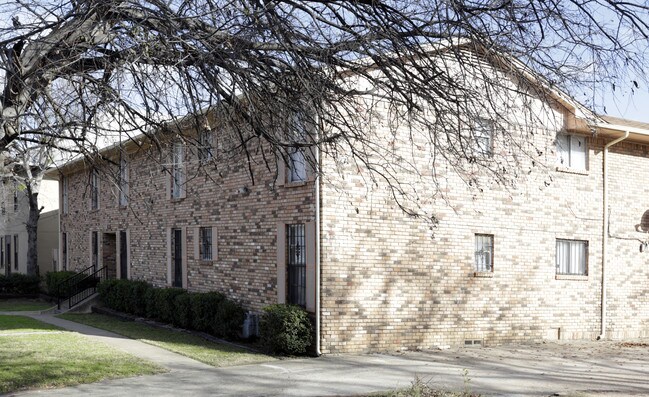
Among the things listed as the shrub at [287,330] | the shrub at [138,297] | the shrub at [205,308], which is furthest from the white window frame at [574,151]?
the shrub at [138,297]

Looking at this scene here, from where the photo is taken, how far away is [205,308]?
60.3 feet

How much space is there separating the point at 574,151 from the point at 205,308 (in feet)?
33.1

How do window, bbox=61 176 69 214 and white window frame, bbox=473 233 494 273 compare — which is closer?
white window frame, bbox=473 233 494 273

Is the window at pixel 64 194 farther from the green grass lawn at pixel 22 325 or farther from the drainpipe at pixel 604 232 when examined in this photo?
the drainpipe at pixel 604 232

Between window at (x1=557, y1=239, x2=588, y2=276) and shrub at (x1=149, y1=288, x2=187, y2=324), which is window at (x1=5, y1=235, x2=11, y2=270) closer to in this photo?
shrub at (x1=149, y1=288, x2=187, y2=324)

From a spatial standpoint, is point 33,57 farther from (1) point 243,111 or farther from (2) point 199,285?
(2) point 199,285

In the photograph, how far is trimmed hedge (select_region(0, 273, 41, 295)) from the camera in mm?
34406

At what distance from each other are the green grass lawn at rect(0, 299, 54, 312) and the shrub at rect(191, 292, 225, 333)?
39.6ft

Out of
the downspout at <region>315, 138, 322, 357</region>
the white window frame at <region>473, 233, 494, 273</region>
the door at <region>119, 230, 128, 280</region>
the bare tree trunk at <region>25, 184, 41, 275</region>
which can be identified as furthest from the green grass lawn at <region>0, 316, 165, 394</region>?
the bare tree trunk at <region>25, 184, 41, 275</region>

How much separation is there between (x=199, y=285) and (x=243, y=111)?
43.4 ft

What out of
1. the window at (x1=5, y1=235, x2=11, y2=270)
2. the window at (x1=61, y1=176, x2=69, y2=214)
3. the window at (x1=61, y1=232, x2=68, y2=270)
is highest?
the window at (x1=61, y1=176, x2=69, y2=214)

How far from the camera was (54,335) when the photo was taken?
18422mm

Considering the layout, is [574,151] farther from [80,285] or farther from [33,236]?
[33,236]

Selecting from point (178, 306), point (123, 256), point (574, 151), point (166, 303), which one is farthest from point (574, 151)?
point (123, 256)
